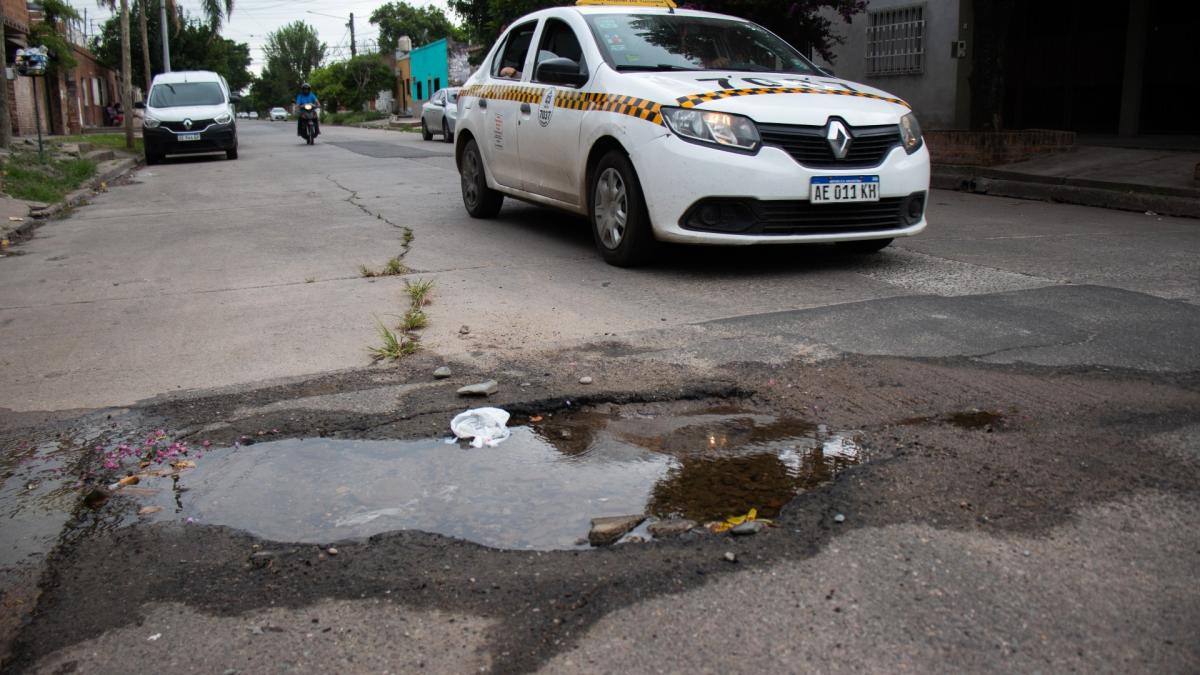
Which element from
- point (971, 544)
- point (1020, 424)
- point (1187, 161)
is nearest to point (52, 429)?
point (971, 544)

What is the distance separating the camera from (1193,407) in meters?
→ 3.46

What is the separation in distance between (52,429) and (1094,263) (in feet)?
18.8

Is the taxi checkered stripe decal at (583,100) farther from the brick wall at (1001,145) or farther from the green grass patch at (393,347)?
the brick wall at (1001,145)

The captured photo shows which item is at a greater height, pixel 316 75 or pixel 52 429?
pixel 316 75

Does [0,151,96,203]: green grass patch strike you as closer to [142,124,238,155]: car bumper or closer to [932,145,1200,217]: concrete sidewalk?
[142,124,238,155]: car bumper

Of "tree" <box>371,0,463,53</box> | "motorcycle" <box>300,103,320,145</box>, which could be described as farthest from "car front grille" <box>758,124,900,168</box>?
"tree" <box>371,0,463,53</box>

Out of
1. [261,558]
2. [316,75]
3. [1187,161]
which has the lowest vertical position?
[261,558]

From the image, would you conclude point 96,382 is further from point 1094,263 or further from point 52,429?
point 1094,263

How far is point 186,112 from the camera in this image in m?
18.2

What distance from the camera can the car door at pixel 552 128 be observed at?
673 cm

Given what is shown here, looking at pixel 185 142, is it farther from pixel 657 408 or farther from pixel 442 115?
pixel 657 408

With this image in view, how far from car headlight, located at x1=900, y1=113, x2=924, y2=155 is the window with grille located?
1087 centimetres

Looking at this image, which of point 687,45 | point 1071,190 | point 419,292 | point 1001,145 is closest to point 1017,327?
point 419,292

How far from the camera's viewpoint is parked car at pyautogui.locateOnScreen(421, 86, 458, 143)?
899 inches
